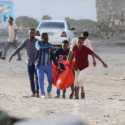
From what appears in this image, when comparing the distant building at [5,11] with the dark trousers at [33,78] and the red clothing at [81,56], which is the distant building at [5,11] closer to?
the dark trousers at [33,78]

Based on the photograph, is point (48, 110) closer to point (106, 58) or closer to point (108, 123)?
point (108, 123)

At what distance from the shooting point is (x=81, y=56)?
13484mm

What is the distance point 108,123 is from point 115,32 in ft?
126

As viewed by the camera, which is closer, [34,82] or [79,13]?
[34,82]

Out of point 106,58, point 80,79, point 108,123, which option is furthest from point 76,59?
point 106,58

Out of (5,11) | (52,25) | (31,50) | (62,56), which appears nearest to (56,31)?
(52,25)

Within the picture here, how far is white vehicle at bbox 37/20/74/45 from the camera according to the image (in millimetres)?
30967

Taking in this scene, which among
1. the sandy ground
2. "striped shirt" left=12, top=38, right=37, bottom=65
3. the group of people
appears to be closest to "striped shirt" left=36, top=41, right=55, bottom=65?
the group of people

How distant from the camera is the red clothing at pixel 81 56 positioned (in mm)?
13359

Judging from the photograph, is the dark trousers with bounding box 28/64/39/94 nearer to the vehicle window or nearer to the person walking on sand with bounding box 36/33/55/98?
the person walking on sand with bounding box 36/33/55/98

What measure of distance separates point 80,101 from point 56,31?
19.9 m

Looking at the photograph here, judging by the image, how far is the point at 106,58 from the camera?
27672mm

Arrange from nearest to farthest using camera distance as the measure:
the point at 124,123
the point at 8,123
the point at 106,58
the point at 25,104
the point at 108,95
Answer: the point at 8,123 → the point at 124,123 → the point at 25,104 → the point at 108,95 → the point at 106,58

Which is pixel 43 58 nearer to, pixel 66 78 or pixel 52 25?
pixel 66 78
